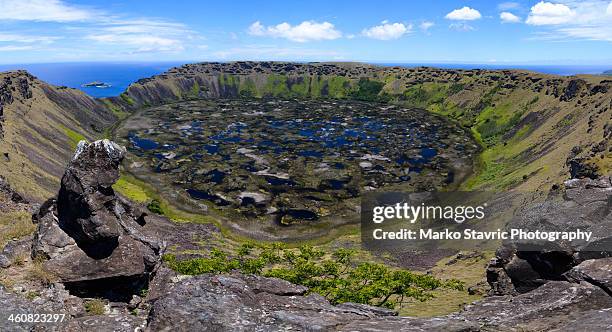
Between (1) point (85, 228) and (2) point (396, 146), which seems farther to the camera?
(2) point (396, 146)

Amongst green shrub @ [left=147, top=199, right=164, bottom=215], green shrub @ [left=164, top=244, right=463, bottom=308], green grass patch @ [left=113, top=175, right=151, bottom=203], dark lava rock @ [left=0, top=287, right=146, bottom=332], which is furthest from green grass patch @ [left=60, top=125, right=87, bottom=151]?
dark lava rock @ [left=0, top=287, right=146, bottom=332]

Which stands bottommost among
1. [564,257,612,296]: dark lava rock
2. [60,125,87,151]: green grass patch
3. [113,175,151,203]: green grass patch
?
[113,175,151,203]: green grass patch

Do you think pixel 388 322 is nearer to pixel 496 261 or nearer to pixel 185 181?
pixel 496 261

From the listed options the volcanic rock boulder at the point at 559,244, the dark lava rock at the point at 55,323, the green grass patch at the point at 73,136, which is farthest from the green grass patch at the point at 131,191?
the volcanic rock boulder at the point at 559,244

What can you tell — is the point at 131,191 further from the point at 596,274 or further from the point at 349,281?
the point at 596,274

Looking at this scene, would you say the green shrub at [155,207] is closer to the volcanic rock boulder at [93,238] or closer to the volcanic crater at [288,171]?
the volcanic crater at [288,171]

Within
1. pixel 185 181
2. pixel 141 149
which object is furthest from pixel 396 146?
pixel 141 149

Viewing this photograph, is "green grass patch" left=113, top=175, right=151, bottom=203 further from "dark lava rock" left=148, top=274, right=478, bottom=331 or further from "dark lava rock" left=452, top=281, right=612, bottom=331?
"dark lava rock" left=452, top=281, right=612, bottom=331
